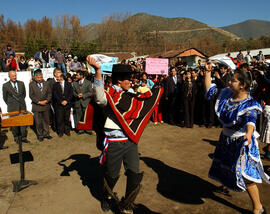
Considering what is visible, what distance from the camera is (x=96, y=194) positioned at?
440cm

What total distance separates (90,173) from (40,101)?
353 centimetres

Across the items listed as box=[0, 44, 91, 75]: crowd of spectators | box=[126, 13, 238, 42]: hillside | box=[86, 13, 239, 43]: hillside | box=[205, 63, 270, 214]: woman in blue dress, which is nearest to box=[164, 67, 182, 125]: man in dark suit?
box=[205, 63, 270, 214]: woman in blue dress

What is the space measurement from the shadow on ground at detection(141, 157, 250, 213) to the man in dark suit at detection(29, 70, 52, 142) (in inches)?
161

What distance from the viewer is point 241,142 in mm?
3516

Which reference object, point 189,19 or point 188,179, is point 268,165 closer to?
point 188,179

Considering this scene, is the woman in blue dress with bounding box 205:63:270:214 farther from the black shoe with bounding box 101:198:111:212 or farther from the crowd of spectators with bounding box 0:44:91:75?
the crowd of spectators with bounding box 0:44:91:75

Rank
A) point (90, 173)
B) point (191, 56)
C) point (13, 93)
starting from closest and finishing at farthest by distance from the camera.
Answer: point (90, 173) → point (13, 93) → point (191, 56)

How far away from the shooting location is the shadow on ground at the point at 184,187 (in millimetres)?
4148

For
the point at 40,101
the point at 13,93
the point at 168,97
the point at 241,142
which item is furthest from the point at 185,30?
the point at 241,142

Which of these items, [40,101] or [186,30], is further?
[186,30]

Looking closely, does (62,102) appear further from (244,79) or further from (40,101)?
(244,79)

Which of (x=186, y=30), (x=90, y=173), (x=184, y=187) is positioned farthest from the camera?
(x=186, y=30)

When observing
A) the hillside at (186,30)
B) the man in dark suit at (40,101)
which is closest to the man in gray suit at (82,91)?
the man in dark suit at (40,101)

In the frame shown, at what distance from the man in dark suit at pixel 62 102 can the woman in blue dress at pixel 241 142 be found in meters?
5.63
